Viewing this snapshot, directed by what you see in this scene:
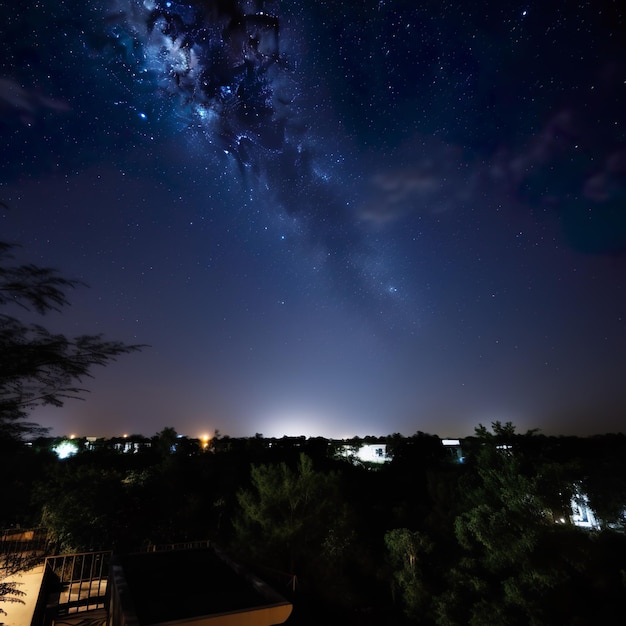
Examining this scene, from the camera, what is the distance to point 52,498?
16109mm

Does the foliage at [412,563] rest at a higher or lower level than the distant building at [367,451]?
lower

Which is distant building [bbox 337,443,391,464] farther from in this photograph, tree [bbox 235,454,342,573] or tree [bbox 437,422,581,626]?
tree [bbox 437,422,581,626]

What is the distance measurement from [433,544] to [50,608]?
49.3ft

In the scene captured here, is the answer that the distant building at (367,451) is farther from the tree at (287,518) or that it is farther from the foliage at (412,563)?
the foliage at (412,563)

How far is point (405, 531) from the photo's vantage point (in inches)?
712

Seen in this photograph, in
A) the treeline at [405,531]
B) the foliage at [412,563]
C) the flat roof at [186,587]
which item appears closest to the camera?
the flat roof at [186,587]

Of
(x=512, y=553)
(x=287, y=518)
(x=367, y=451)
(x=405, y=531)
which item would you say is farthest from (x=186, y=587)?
(x=367, y=451)

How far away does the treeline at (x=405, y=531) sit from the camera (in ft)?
40.3

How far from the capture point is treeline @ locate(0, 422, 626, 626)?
1230 centimetres

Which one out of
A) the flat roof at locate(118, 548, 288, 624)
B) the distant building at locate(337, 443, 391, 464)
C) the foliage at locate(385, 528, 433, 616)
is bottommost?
the foliage at locate(385, 528, 433, 616)

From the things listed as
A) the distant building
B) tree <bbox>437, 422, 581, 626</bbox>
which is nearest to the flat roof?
tree <bbox>437, 422, 581, 626</bbox>

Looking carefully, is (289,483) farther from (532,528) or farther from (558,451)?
(558,451)

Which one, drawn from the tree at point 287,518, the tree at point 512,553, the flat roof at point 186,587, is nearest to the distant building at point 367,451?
the tree at point 287,518

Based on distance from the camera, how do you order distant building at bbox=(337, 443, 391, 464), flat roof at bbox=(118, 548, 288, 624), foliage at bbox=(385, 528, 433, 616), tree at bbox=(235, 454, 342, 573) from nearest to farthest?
flat roof at bbox=(118, 548, 288, 624) → foliage at bbox=(385, 528, 433, 616) → tree at bbox=(235, 454, 342, 573) → distant building at bbox=(337, 443, 391, 464)
